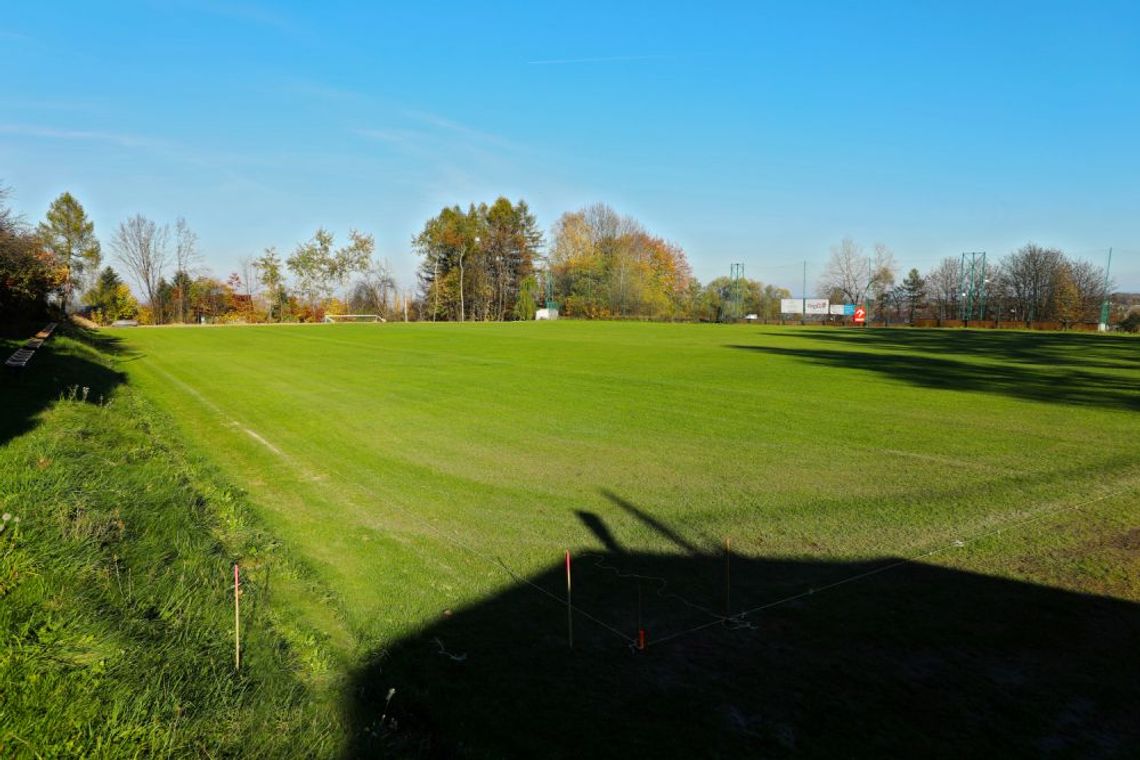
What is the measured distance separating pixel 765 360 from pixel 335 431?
16172 millimetres

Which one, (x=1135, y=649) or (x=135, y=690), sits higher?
(x=135, y=690)

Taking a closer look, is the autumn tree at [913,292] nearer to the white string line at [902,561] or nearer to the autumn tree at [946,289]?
the autumn tree at [946,289]

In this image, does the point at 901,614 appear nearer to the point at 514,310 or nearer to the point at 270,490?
the point at 270,490

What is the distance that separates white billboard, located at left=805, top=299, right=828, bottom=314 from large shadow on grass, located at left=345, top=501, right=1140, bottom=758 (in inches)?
3045

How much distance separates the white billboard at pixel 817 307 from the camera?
77.2 m

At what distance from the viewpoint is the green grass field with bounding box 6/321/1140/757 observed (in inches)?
132

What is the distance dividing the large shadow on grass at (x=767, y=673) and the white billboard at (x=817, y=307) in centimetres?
7734

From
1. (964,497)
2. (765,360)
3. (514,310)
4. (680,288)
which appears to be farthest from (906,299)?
(964,497)

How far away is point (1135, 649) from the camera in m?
3.96

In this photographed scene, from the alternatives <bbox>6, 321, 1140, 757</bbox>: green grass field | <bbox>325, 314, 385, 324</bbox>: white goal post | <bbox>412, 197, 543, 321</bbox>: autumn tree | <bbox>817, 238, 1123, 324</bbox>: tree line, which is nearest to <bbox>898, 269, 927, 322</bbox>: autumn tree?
<bbox>817, 238, 1123, 324</bbox>: tree line

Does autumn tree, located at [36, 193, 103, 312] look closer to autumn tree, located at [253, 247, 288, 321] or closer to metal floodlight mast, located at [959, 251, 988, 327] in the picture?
autumn tree, located at [253, 247, 288, 321]

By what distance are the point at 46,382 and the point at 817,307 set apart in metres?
76.8

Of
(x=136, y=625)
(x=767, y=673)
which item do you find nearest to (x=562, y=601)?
(x=767, y=673)

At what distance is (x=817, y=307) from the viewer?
7738 cm
